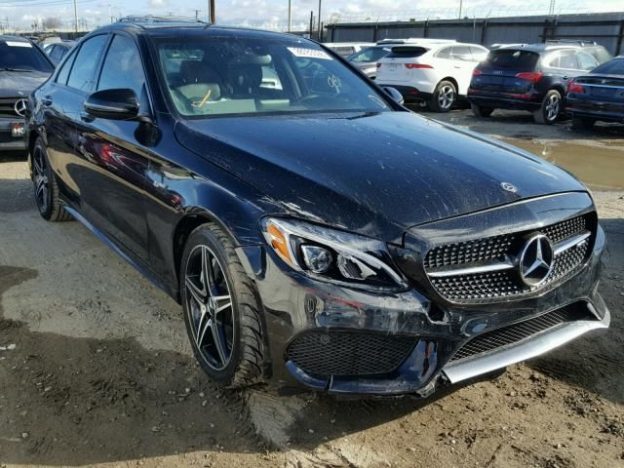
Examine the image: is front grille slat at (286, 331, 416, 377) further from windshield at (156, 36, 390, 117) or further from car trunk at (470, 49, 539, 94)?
car trunk at (470, 49, 539, 94)

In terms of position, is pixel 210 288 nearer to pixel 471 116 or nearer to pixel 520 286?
pixel 520 286

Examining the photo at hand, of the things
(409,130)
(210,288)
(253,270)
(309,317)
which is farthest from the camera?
(409,130)

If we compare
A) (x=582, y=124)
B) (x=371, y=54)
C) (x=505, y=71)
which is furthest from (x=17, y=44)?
(x=582, y=124)

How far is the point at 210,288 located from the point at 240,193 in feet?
1.65

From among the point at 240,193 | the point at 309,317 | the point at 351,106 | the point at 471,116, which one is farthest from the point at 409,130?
the point at 471,116

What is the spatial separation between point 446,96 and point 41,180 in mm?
10969

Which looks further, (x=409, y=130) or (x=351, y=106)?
(x=351, y=106)

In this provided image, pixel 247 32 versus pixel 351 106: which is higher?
pixel 247 32

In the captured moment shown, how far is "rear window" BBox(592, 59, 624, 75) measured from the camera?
1085cm

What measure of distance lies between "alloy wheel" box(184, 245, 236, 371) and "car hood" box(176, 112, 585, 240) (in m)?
0.45

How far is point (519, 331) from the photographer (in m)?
2.55

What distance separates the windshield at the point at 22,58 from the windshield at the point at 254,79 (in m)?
6.45

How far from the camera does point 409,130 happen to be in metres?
3.29

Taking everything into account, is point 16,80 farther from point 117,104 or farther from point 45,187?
point 117,104
